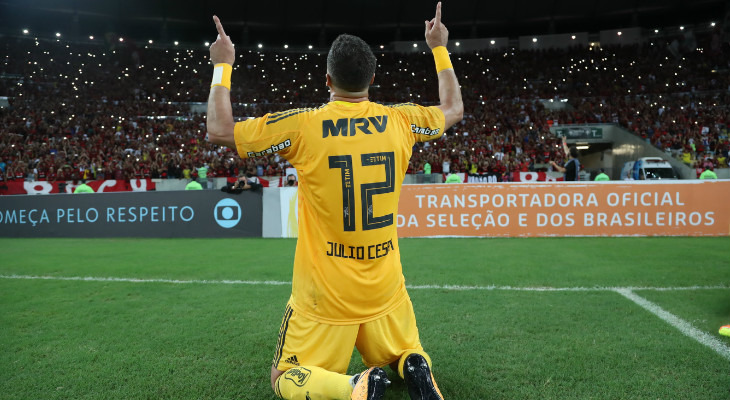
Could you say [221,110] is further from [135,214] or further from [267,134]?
[135,214]

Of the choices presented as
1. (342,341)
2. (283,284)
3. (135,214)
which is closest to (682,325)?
Answer: (342,341)

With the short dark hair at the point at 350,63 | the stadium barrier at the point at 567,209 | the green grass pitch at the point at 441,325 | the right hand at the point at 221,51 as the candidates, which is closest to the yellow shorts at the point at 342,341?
the green grass pitch at the point at 441,325

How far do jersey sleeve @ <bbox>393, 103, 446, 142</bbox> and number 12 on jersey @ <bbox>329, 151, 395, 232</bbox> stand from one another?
0.22 m

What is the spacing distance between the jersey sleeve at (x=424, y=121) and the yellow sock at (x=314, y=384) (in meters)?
1.18

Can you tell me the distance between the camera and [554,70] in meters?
37.8

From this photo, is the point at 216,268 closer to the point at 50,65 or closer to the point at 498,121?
the point at 498,121

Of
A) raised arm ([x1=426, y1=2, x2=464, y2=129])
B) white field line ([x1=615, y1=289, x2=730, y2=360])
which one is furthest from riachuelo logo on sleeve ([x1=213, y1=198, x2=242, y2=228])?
raised arm ([x1=426, y1=2, x2=464, y2=129])

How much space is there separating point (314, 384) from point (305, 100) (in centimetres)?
3560

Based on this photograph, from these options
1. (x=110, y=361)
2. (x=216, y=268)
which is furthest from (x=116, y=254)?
(x=110, y=361)

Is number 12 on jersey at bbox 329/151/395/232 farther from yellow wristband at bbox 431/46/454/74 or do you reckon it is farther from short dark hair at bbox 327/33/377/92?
yellow wristband at bbox 431/46/454/74

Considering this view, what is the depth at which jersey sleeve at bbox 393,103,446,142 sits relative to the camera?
7.60 feet

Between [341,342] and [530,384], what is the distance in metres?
1.28

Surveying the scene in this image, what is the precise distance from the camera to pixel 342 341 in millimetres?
2252

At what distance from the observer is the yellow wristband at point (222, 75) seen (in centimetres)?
208
